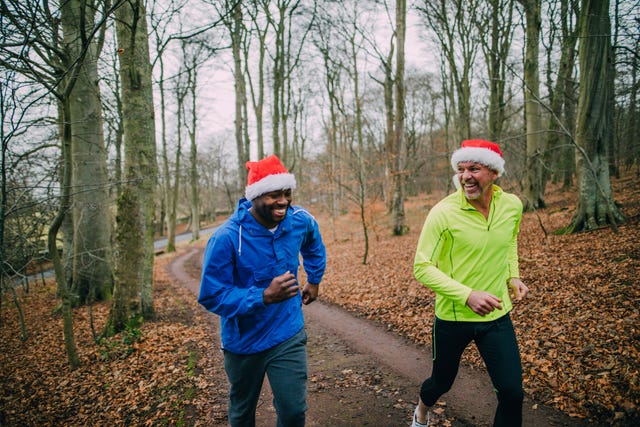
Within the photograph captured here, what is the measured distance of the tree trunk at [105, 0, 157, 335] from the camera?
20.7 ft

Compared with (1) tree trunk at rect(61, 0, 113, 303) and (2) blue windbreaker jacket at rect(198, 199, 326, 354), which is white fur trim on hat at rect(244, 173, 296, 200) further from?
(1) tree trunk at rect(61, 0, 113, 303)

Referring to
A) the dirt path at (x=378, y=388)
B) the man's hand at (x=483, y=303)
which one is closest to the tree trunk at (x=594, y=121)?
the dirt path at (x=378, y=388)

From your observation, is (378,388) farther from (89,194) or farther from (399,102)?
(399,102)

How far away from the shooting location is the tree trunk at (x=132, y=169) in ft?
20.7

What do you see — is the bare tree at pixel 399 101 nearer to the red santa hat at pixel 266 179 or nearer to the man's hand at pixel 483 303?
the red santa hat at pixel 266 179

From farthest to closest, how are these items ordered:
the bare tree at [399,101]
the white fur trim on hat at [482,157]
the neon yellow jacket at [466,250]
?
the bare tree at [399,101]
the white fur trim on hat at [482,157]
the neon yellow jacket at [466,250]

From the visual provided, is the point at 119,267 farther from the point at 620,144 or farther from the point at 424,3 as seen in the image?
the point at 620,144

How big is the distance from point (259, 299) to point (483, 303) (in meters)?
1.44

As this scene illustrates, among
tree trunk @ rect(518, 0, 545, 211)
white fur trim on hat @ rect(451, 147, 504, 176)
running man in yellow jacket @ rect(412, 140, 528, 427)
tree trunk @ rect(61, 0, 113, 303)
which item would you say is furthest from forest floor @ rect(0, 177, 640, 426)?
tree trunk @ rect(518, 0, 545, 211)

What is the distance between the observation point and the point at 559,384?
11.4 feet

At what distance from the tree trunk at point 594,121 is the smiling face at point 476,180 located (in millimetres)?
6439

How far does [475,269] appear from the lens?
2.41 m

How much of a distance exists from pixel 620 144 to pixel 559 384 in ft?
67.8

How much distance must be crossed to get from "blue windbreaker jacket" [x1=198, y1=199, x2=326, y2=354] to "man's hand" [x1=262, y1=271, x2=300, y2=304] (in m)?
0.05
